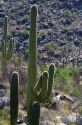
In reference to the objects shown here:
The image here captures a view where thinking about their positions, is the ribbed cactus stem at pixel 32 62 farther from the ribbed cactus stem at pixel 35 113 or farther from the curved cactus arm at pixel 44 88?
the ribbed cactus stem at pixel 35 113

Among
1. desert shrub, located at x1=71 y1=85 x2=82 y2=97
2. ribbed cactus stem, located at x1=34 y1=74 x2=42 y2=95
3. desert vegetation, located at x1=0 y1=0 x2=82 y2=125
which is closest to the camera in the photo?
ribbed cactus stem, located at x1=34 y1=74 x2=42 y2=95

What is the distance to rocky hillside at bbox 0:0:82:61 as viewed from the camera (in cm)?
4181

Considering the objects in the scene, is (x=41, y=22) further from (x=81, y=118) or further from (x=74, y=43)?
(x=81, y=118)

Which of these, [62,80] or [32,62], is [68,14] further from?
[32,62]

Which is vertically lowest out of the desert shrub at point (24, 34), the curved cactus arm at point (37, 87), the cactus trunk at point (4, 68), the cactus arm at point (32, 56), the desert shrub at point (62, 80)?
the desert shrub at point (24, 34)

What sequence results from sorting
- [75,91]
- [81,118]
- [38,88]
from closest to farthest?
[38,88]
[81,118]
[75,91]

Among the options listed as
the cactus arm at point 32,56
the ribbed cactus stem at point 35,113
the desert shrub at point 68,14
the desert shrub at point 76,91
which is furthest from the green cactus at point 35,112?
the desert shrub at point 68,14

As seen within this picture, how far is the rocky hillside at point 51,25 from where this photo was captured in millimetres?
41812

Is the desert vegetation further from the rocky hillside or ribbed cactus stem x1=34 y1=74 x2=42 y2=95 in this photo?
the rocky hillside

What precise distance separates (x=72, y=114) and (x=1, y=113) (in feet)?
9.55

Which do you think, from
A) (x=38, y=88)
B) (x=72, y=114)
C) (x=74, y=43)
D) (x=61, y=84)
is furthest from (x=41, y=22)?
(x=38, y=88)

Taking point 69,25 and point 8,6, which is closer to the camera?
point 69,25

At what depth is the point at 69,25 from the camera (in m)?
47.3

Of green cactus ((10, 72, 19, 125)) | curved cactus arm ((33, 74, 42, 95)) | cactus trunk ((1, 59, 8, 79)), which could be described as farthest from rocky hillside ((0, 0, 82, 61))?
green cactus ((10, 72, 19, 125))
